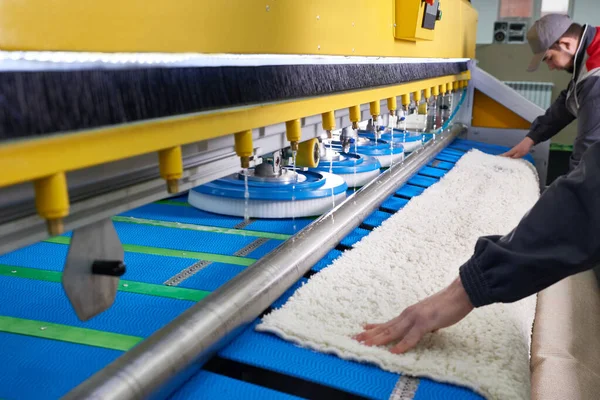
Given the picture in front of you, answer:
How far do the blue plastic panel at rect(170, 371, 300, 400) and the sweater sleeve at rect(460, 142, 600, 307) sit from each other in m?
0.41

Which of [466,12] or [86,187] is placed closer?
[86,187]

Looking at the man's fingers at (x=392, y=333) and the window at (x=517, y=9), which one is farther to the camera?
the window at (x=517, y=9)

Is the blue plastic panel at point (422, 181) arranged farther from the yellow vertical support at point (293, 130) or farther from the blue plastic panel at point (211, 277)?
the yellow vertical support at point (293, 130)

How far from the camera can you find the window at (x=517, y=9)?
716 cm

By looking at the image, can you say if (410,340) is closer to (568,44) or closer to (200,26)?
(200,26)

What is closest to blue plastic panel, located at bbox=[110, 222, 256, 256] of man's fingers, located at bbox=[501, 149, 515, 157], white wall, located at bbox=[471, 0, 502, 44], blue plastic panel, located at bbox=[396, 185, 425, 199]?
blue plastic panel, located at bbox=[396, 185, 425, 199]

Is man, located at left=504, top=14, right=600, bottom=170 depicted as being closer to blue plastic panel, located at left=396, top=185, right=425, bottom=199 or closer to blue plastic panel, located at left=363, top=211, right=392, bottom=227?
blue plastic panel, located at left=396, top=185, right=425, bottom=199

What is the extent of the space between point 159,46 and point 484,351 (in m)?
0.84

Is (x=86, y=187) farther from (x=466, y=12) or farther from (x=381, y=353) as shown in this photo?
(x=466, y=12)

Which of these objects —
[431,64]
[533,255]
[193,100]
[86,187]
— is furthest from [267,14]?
[431,64]

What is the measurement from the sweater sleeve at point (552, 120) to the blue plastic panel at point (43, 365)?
334 centimetres

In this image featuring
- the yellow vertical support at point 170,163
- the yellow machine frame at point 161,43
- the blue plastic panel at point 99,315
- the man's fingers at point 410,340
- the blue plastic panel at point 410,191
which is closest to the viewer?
the yellow machine frame at point 161,43

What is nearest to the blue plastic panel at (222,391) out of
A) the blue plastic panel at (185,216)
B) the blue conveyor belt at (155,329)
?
the blue conveyor belt at (155,329)

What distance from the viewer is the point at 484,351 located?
1.07m
